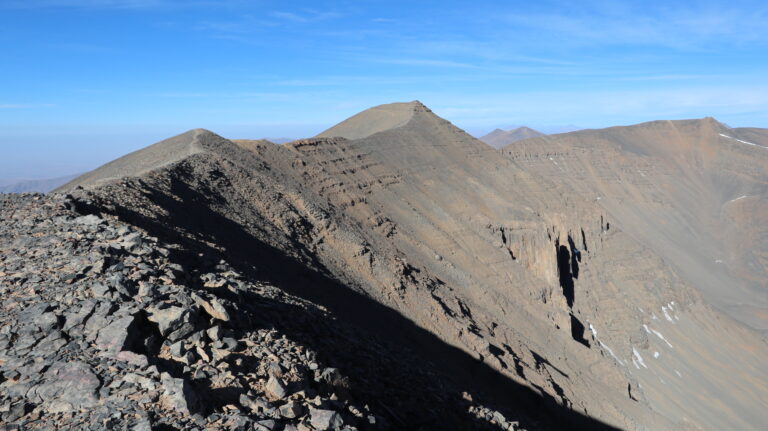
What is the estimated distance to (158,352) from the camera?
25.6 ft

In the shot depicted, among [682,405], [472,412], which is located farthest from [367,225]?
[682,405]

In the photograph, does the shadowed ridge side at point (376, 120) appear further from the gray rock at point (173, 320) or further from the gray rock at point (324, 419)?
the gray rock at point (324, 419)

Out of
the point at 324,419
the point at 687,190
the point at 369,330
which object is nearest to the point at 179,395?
the point at 324,419

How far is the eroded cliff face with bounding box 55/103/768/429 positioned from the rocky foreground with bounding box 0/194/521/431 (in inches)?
189

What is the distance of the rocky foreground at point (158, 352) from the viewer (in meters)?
6.54

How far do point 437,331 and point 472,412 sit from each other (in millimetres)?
12821

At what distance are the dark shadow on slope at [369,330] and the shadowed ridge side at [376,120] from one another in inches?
1388

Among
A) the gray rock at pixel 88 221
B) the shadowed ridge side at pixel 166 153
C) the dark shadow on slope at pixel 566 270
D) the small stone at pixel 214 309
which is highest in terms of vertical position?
the shadowed ridge side at pixel 166 153

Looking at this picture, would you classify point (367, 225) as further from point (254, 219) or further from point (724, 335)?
point (724, 335)

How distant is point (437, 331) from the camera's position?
26266 millimetres

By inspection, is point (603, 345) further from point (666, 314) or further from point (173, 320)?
point (173, 320)

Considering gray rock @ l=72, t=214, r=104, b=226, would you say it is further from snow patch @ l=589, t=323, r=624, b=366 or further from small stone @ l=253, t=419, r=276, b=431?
snow patch @ l=589, t=323, r=624, b=366

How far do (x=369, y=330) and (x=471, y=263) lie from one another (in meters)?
20.0

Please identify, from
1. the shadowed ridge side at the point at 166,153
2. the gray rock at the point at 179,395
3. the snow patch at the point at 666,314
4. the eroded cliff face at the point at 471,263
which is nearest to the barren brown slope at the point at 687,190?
the snow patch at the point at 666,314
